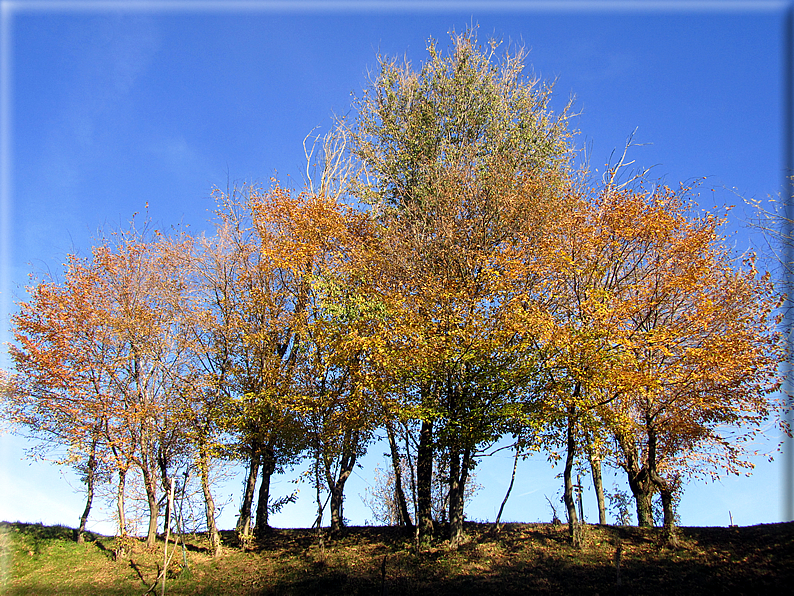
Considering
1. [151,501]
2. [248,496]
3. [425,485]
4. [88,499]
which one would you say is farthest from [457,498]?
[88,499]

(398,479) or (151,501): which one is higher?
(398,479)

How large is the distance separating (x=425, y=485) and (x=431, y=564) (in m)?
2.77

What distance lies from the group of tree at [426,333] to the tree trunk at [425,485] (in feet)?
0.35

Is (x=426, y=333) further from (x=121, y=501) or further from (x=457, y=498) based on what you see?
(x=121, y=501)

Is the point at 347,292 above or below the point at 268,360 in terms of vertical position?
above

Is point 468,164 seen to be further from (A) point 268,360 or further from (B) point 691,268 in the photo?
(A) point 268,360

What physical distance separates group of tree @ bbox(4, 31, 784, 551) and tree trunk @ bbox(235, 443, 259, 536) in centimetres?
13

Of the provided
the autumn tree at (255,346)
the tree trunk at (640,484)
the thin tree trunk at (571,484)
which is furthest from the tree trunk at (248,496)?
the tree trunk at (640,484)

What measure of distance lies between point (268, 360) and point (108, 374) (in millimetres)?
5953

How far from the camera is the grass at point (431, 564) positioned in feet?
44.6

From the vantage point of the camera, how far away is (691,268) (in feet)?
54.6

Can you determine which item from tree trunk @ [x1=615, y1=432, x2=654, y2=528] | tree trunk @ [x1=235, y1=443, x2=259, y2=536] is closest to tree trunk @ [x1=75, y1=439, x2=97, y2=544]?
tree trunk @ [x1=235, y1=443, x2=259, y2=536]

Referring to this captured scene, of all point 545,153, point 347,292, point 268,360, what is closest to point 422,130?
point 545,153

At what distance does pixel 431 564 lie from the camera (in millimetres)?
16312
